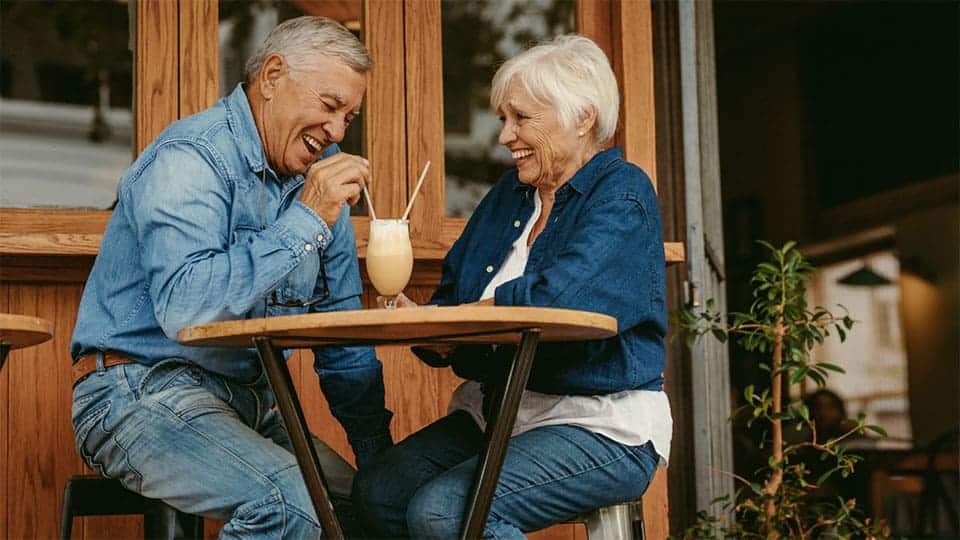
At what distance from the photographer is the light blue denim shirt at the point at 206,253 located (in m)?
2.16

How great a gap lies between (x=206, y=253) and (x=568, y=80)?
895 millimetres

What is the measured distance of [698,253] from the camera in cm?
369

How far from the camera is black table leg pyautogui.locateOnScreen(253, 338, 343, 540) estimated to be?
2.02 meters

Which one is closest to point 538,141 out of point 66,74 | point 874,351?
point 66,74

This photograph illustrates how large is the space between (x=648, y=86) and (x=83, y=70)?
4087mm

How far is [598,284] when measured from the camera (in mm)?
2340

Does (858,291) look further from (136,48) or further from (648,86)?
(136,48)

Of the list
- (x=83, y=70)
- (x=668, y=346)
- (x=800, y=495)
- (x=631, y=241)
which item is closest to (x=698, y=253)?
(x=668, y=346)

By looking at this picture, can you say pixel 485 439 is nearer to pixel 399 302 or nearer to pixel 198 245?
pixel 399 302

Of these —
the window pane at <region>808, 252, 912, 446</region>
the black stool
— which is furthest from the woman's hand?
the window pane at <region>808, 252, 912, 446</region>

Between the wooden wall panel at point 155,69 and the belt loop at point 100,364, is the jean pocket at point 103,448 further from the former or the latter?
the wooden wall panel at point 155,69

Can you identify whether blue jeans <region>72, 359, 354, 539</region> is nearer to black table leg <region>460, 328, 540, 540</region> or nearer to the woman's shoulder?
black table leg <region>460, 328, 540, 540</region>

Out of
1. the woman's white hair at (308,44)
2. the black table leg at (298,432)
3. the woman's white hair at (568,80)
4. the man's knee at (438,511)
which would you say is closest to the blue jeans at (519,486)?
the man's knee at (438,511)

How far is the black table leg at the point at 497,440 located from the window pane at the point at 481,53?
8.97 ft
